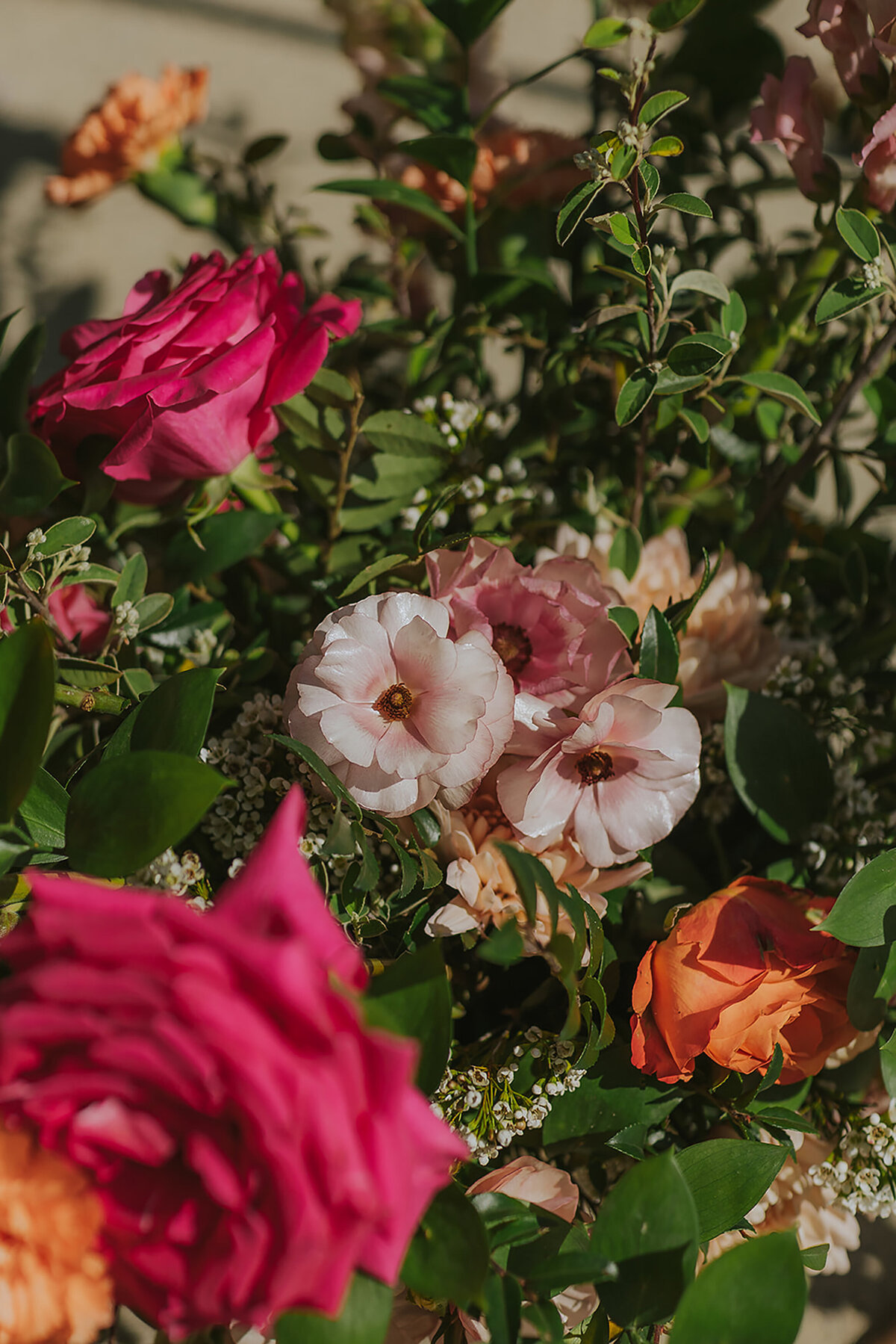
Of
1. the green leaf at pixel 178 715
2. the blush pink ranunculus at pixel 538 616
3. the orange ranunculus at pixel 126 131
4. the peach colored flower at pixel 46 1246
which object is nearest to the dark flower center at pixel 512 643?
the blush pink ranunculus at pixel 538 616

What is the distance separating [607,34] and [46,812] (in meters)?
0.33

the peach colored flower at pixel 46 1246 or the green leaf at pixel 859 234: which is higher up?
the green leaf at pixel 859 234

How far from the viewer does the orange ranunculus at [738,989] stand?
32cm

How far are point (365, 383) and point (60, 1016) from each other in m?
0.45

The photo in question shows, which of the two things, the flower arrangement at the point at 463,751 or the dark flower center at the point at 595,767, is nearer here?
the flower arrangement at the point at 463,751

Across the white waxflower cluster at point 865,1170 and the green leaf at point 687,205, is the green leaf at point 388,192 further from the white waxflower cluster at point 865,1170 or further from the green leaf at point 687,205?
the white waxflower cluster at point 865,1170

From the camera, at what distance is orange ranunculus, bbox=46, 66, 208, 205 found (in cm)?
51

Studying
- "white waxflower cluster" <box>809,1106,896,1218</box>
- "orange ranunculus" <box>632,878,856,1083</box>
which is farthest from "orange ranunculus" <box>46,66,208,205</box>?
"white waxflower cluster" <box>809,1106,896,1218</box>

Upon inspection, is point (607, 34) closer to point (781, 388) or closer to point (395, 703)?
point (781, 388)

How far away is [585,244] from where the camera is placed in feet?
1.65

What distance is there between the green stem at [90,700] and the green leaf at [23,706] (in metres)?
A: 0.05

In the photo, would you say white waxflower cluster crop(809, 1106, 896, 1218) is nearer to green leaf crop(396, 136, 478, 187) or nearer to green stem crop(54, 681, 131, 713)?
green stem crop(54, 681, 131, 713)

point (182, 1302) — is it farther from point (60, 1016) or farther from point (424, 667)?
point (424, 667)

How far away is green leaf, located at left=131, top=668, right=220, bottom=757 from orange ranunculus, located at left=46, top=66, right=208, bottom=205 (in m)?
0.37
